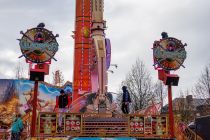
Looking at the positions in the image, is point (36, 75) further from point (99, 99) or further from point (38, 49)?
point (99, 99)

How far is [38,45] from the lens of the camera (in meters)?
21.0

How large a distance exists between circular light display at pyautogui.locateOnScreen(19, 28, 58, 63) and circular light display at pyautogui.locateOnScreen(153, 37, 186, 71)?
19.1ft

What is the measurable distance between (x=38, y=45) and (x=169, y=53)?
24.6ft

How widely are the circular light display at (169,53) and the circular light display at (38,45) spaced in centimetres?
583

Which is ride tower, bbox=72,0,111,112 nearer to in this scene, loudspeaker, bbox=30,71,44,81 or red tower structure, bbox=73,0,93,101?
red tower structure, bbox=73,0,93,101

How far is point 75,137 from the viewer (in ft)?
64.4

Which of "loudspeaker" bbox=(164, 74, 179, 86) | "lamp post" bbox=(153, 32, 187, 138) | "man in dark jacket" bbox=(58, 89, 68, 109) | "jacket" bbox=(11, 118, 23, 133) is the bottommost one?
"jacket" bbox=(11, 118, 23, 133)

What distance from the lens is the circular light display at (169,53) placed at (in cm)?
2264

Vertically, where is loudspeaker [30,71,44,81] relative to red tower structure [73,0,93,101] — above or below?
below

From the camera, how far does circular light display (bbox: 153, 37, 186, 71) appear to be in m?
22.6

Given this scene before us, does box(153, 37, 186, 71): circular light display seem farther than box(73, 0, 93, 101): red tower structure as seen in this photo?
No

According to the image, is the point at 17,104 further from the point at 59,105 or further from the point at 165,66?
the point at 165,66

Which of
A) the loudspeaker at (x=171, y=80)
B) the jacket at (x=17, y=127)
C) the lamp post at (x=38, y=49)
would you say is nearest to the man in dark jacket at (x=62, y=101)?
the lamp post at (x=38, y=49)

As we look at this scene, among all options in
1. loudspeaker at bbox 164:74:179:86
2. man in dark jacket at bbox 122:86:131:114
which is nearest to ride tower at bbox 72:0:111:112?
man in dark jacket at bbox 122:86:131:114
